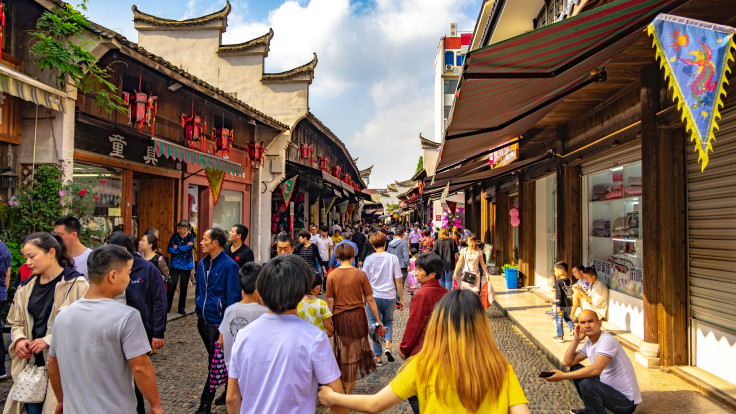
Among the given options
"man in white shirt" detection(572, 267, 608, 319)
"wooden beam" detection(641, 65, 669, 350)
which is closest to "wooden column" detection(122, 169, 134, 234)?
"man in white shirt" detection(572, 267, 608, 319)

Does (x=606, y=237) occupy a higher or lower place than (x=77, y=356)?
higher

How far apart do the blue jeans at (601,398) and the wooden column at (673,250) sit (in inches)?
70.5

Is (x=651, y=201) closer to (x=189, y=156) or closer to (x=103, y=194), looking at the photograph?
(x=189, y=156)

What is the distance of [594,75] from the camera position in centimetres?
510

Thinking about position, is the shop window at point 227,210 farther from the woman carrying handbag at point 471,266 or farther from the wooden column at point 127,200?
the woman carrying handbag at point 471,266

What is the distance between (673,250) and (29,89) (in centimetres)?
850

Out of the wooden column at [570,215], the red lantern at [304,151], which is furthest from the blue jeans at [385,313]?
the red lantern at [304,151]

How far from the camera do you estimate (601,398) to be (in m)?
3.70

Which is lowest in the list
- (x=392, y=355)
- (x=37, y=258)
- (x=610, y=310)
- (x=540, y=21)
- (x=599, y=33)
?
(x=392, y=355)

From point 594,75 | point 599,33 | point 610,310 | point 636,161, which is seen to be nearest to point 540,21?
point 636,161

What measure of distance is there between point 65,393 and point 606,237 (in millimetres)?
7866

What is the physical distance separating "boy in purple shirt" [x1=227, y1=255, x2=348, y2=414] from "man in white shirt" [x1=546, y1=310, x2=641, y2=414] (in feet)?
7.58

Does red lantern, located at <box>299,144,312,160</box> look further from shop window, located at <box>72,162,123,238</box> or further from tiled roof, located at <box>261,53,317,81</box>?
shop window, located at <box>72,162,123,238</box>

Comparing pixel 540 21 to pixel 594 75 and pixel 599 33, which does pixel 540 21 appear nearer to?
pixel 594 75
